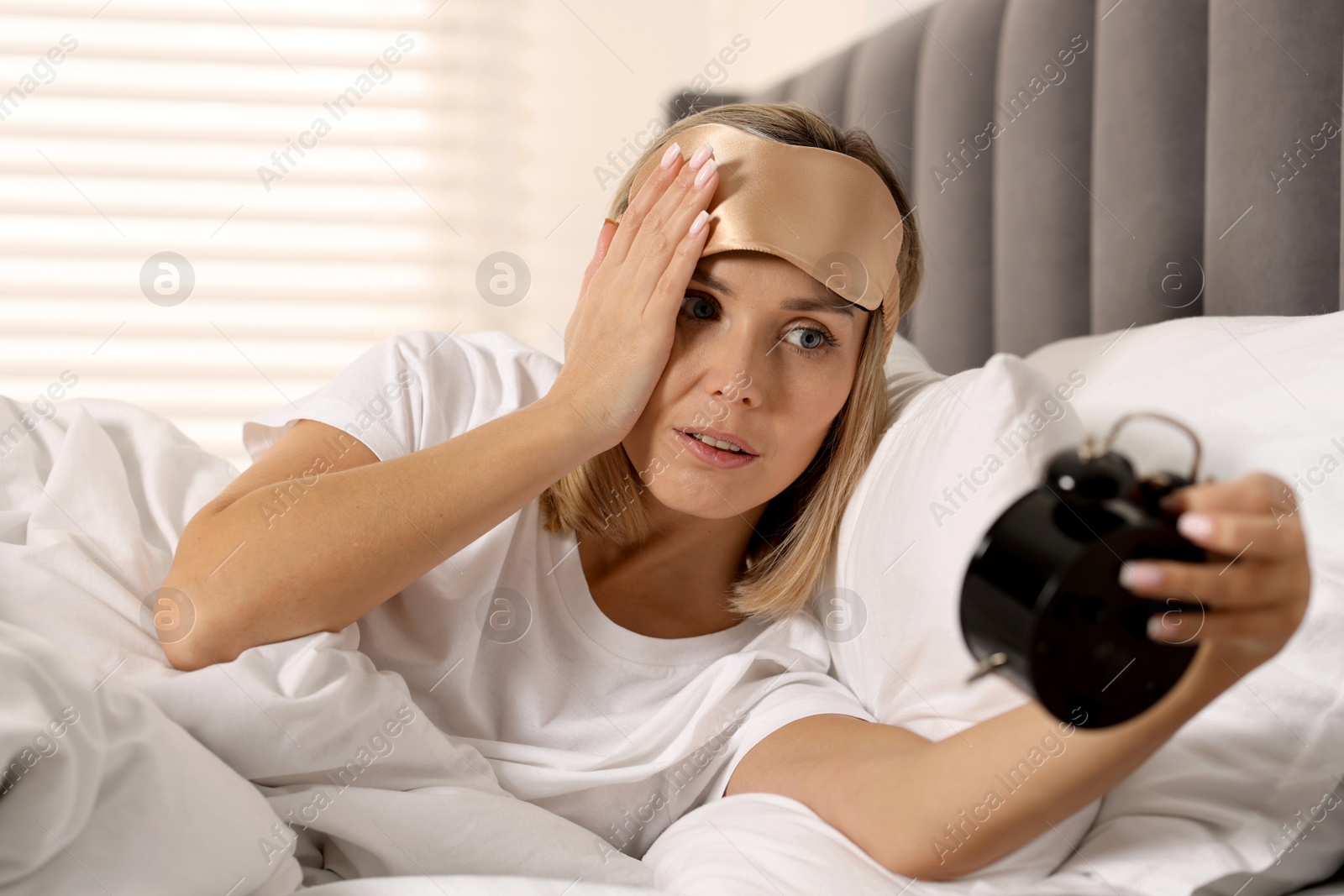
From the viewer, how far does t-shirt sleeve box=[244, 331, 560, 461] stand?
38.8 inches

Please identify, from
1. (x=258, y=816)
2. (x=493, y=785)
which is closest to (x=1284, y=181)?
(x=493, y=785)

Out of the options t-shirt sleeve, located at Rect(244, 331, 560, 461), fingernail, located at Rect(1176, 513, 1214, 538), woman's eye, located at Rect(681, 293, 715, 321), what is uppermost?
woman's eye, located at Rect(681, 293, 715, 321)

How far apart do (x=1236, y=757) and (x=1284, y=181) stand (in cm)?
73

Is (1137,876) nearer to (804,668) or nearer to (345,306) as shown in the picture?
(804,668)

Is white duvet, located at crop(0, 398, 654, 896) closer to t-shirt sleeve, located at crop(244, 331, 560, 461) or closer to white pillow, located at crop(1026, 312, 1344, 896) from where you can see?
t-shirt sleeve, located at crop(244, 331, 560, 461)

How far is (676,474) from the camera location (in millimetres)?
974

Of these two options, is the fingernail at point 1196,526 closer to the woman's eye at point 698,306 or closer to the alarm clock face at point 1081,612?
the alarm clock face at point 1081,612

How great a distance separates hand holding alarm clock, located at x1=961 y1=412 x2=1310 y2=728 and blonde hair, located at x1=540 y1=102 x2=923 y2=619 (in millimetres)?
577

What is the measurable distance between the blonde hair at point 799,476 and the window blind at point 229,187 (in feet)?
5.16

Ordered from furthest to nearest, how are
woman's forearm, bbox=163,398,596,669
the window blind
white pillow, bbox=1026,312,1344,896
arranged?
the window blind, woman's forearm, bbox=163,398,596,669, white pillow, bbox=1026,312,1344,896

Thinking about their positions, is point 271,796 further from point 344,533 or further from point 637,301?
point 637,301

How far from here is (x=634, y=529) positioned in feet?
3.68

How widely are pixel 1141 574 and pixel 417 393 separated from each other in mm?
778

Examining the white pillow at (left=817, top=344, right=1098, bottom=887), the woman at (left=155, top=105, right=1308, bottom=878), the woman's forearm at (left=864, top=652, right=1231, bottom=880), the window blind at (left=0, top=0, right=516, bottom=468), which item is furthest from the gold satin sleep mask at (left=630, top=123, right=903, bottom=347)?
the window blind at (left=0, top=0, right=516, bottom=468)
